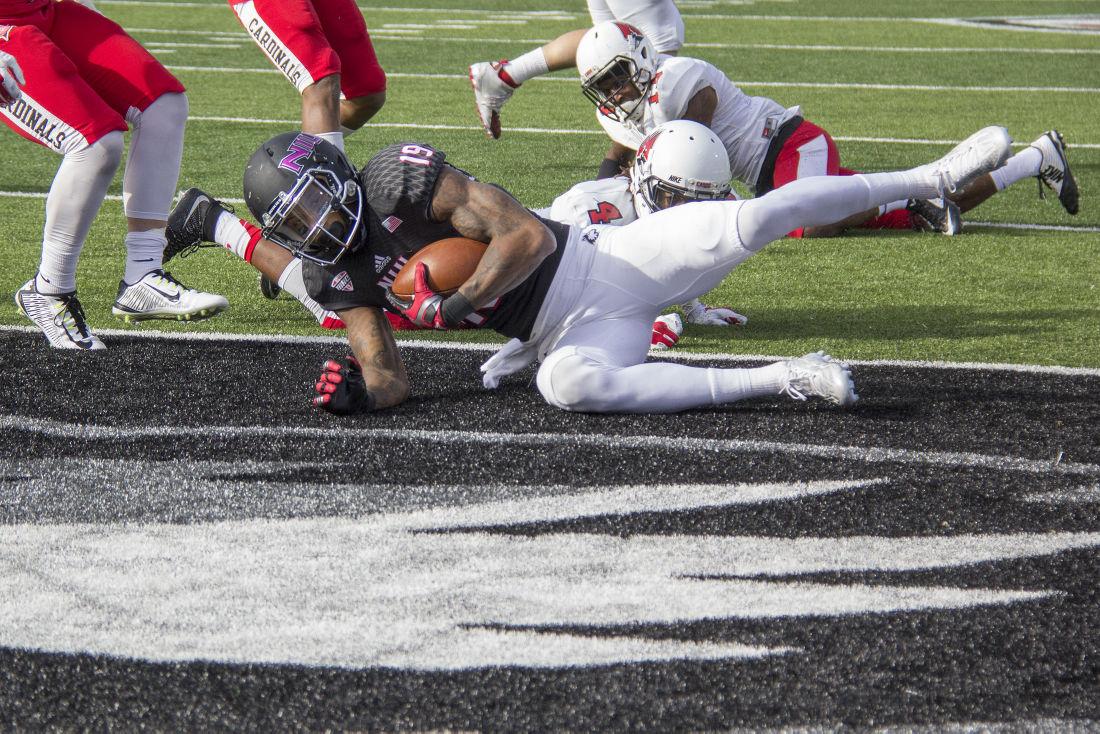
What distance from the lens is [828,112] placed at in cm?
1056

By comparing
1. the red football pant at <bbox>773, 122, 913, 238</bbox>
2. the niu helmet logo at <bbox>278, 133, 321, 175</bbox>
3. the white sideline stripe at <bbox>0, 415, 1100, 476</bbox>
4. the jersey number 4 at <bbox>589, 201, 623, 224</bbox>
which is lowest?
the red football pant at <bbox>773, 122, 913, 238</bbox>

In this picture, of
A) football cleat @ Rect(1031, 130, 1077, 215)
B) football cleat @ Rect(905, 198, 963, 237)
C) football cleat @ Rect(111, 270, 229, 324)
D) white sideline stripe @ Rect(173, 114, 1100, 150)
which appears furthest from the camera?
white sideline stripe @ Rect(173, 114, 1100, 150)

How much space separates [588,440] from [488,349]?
1.12 m

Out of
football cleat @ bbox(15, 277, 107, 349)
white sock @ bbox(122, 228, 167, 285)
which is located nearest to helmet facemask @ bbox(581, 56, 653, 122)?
white sock @ bbox(122, 228, 167, 285)

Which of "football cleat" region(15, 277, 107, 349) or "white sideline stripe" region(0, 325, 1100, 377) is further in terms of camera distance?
"football cleat" region(15, 277, 107, 349)

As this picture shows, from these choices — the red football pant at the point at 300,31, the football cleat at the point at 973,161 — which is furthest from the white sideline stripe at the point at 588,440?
the red football pant at the point at 300,31

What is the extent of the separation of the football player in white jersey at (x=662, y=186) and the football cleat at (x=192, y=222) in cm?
122

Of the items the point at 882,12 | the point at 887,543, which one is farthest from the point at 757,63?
the point at 887,543

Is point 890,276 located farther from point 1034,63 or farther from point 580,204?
point 1034,63

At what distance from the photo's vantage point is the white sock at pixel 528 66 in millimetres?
6980

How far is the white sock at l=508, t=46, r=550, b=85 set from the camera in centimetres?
698

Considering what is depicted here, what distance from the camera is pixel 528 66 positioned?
7.02m

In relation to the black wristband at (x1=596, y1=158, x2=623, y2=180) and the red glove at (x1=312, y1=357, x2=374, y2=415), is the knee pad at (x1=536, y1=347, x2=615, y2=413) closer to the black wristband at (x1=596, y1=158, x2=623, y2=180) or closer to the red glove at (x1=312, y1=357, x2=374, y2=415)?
the red glove at (x1=312, y1=357, x2=374, y2=415)

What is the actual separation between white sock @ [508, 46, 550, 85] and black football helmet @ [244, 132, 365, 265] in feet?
9.68
